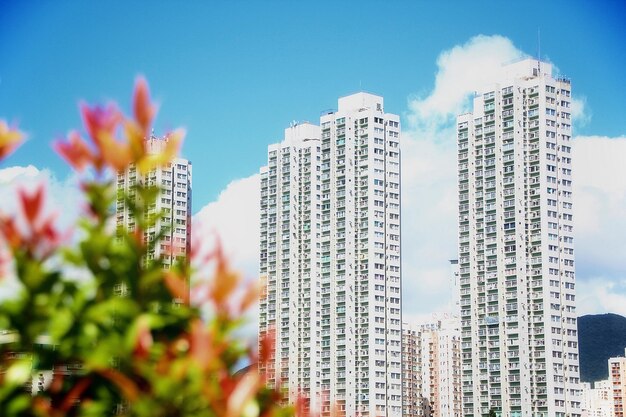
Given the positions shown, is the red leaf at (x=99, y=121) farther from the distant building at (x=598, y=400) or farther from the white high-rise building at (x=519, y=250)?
the distant building at (x=598, y=400)

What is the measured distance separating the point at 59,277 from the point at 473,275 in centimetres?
8073

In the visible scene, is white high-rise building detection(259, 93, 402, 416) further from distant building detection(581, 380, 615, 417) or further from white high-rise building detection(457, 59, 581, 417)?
distant building detection(581, 380, 615, 417)

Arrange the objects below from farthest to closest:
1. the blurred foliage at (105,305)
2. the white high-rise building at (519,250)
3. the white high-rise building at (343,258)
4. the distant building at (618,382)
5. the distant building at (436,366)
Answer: the distant building at (618,382) < the distant building at (436,366) < the white high-rise building at (343,258) < the white high-rise building at (519,250) < the blurred foliage at (105,305)

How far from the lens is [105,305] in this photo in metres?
2.22

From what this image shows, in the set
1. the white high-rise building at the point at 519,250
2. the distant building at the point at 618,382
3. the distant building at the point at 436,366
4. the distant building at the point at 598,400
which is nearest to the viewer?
the white high-rise building at the point at 519,250

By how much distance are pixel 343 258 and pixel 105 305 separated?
82804mm

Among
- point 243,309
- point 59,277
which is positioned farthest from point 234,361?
point 59,277

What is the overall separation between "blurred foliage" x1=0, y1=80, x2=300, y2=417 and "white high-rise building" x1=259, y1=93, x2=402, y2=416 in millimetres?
77136

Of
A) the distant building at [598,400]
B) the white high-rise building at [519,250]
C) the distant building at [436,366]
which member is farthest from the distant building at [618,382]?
the white high-rise building at [519,250]

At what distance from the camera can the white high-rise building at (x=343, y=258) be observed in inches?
3221

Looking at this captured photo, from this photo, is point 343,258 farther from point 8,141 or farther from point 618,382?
point 8,141

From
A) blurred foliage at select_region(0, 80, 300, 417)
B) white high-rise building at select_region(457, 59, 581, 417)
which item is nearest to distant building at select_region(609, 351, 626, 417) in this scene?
white high-rise building at select_region(457, 59, 581, 417)

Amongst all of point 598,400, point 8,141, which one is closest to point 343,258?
point 8,141

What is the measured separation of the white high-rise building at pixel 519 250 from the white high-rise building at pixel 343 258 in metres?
6.15
